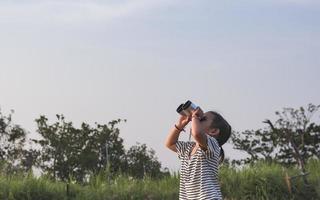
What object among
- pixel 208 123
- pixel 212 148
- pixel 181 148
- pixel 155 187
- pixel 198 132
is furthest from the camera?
pixel 155 187

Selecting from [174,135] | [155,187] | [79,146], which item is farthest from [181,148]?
[79,146]

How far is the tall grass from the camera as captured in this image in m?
7.82

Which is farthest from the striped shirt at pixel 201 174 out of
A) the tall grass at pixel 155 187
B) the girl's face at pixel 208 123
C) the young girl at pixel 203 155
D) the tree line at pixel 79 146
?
the tree line at pixel 79 146

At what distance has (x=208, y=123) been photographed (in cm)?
489

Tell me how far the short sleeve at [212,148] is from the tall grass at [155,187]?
3379mm

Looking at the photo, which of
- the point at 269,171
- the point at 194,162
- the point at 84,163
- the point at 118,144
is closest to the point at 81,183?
the point at 269,171

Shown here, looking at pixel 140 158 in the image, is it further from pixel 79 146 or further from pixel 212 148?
pixel 212 148

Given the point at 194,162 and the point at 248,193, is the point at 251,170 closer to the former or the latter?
the point at 248,193

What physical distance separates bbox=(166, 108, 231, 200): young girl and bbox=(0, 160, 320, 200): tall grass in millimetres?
3213

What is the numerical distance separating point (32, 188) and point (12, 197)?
1.24 feet

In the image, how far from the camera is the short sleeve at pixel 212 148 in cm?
473

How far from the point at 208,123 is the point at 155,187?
368 centimetres

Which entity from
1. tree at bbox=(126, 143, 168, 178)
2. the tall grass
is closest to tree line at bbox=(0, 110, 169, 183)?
tree at bbox=(126, 143, 168, 178)

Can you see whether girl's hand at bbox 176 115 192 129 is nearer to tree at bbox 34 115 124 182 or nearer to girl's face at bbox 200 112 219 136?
girl's face at bbox 200 112 219 136
